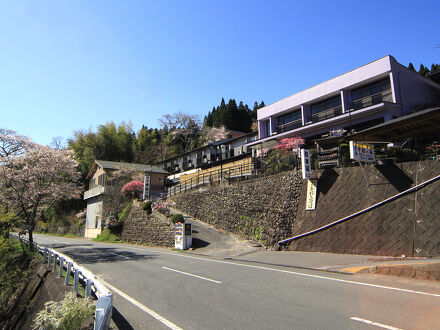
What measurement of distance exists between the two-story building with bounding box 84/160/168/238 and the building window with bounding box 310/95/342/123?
21.4m

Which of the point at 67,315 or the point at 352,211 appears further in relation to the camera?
the point at 352,211

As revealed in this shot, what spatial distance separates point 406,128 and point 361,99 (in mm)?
13248

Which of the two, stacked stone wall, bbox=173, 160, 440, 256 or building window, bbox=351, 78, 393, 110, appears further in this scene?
building window, bbox=351, 78, 393, 110

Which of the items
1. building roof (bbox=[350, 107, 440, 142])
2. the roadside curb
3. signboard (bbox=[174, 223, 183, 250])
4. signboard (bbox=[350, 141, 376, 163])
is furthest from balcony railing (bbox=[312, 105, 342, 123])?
the roadside curb

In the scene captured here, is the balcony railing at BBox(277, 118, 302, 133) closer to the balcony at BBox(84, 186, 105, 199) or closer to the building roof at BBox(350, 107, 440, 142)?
the building roof at BBox(350, 107, 440, 142)

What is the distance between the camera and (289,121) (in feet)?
105

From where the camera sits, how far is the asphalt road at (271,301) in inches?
192

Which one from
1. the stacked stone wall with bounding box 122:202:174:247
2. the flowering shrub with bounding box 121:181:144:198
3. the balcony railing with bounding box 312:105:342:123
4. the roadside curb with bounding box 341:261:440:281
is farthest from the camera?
the flowering shrub with bounding box 121:181:144:198

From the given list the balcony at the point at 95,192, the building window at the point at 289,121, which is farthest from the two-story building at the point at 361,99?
the balcony at the point at 95,192

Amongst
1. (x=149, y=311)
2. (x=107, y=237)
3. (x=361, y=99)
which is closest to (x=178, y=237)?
(x=149, y=311)

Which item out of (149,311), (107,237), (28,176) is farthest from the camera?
(107,237)

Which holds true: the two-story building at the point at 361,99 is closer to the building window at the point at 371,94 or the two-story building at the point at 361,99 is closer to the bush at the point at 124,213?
the building window at the point at 371,94

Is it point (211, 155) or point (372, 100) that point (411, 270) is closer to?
point (372, 100)

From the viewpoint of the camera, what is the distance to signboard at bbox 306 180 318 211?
608 inches
